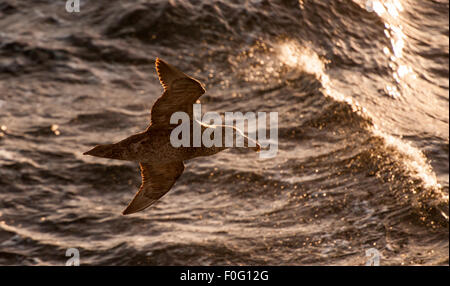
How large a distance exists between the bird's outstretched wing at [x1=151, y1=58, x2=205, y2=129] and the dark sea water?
8.28 metres

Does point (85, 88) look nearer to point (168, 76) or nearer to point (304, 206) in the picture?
point (304, 206)

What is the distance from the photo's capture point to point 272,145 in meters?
19.2

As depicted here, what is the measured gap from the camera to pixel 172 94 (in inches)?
333

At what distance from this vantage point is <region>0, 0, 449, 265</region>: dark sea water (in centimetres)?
1717

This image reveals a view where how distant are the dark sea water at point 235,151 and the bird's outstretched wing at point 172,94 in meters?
8.28

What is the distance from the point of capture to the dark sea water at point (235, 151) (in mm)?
17172

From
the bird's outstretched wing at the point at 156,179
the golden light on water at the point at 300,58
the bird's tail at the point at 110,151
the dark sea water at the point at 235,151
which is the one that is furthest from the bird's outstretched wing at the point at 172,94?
the golden light on water at the point at 300,58

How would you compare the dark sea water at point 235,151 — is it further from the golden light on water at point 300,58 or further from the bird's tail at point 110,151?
the bird's tail at point 110,151

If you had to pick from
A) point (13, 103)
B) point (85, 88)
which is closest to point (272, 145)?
point (85, 88)

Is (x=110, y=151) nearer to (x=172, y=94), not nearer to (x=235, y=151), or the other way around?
(x=172, y=94)

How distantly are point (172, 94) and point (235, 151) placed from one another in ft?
35.5

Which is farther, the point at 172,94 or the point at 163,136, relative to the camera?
the point at 163,136

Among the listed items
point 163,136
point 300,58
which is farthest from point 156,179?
point 300,58

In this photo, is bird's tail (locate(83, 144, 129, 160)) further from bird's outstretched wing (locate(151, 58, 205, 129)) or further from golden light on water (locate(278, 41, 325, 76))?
golden light on water (locate(278, 41, 325, 76))
